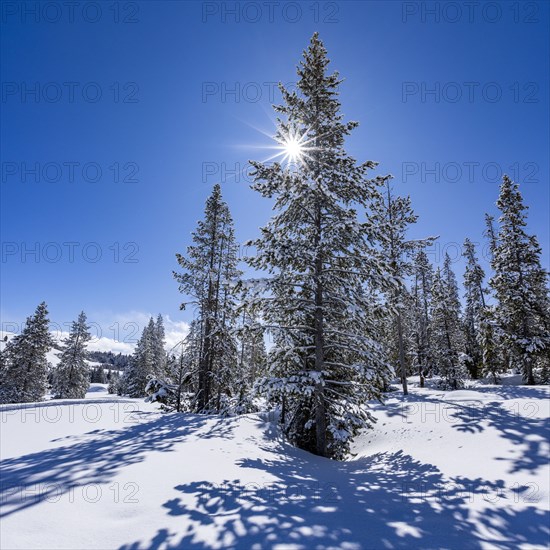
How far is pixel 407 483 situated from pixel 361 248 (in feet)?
22.4

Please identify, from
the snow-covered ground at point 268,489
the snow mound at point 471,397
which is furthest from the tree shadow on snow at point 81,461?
the snow mound at point 471,397

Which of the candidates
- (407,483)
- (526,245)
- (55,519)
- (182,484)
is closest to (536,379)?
(526,245)

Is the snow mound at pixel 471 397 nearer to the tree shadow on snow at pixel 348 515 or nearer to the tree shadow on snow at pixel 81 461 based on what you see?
the tree shadow on snow at pixel 348 515

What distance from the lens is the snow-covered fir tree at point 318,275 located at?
1027 cm

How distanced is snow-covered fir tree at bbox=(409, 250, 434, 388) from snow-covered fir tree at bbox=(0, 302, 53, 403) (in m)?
42.5

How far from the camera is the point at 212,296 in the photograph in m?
22.1

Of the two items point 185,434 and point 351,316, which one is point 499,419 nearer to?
point 351,316

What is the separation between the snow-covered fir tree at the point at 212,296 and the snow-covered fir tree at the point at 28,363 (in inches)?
991

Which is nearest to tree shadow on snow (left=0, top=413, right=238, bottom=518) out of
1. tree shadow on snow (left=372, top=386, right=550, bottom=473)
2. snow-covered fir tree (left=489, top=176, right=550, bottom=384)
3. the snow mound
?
tree shadow on snow (left=372, top=386, right=550, bottom=473)

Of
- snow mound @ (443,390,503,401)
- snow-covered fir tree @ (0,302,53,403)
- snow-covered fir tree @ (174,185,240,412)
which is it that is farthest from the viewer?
snow-covered fir tree @ (0,302,53,403)

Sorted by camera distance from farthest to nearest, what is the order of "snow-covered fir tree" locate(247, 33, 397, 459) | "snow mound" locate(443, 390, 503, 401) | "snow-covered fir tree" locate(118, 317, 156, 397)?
"snow-covered fir tree" locate(118, 317, 156, 397), "snow mound" locate(443, 390, 503, 401), "snow-covered fir tree" locate(247, 33, 397, 459)

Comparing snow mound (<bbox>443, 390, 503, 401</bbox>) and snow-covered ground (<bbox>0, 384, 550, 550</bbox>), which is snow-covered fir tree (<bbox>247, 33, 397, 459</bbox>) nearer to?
snow-covered ground (<bbox>0, 384, 550, 550</bbox>)

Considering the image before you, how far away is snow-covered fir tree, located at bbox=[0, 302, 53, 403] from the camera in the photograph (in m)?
33.2

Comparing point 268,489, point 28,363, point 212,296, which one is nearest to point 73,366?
point 28,363
